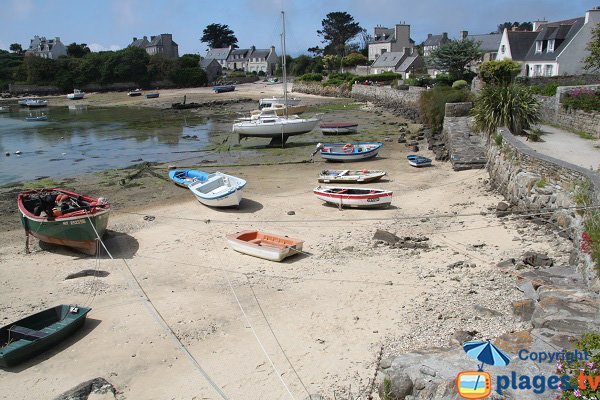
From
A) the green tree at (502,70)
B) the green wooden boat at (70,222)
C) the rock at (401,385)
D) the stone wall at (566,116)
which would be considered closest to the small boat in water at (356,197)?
the green wooden boat at (70,222)

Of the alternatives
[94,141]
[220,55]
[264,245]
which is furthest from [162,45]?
[264,245]

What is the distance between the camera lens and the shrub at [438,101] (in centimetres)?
2985

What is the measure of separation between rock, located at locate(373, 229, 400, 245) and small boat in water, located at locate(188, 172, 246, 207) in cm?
594

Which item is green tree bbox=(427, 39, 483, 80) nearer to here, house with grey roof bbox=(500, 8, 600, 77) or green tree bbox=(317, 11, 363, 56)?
house with grey roof bbox=(500, 8, 600, 77)

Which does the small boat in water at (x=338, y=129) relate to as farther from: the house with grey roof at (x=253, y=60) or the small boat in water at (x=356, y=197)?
the house with grey roof at (x=253, y=60)

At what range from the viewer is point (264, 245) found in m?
14.3

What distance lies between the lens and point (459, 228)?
1509cm

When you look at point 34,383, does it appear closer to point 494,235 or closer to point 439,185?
point 494,235

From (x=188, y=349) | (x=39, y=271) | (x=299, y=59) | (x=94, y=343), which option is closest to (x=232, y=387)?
(x=188, y=349)

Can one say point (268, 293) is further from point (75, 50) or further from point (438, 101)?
point (75, 50)

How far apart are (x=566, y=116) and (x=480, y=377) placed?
1977cm

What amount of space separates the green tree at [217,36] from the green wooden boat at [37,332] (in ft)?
425

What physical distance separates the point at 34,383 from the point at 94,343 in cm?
136

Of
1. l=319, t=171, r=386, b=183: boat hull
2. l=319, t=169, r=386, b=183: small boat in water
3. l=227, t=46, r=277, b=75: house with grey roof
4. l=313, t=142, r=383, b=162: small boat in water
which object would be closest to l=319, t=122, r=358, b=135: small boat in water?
l=313, t=142, r=383, b=162: small boat in water
